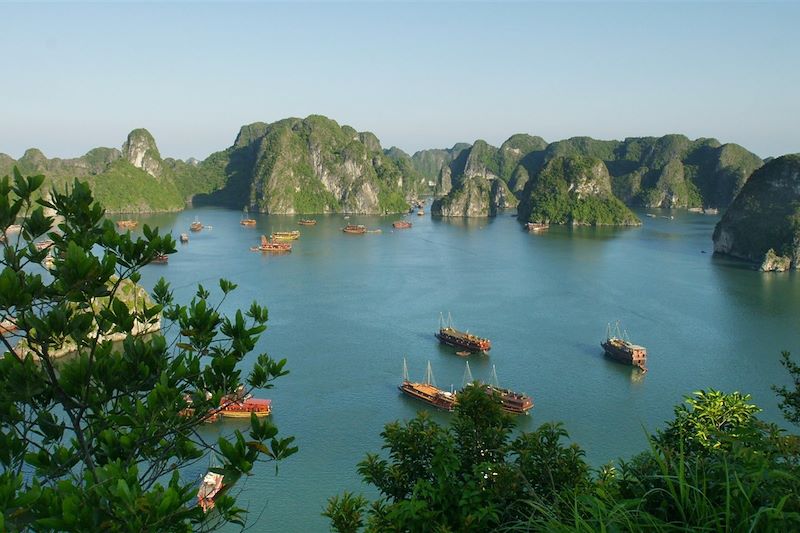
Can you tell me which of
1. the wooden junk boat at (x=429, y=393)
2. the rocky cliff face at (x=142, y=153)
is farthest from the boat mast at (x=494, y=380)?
the rocky cliff face at (x=142, y=153)

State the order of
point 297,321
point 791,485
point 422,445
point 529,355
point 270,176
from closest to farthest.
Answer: point 791,485 < point 422,445 < point 529,355 < point 297,321 < point 270,176

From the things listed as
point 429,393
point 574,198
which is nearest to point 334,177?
point 574,198

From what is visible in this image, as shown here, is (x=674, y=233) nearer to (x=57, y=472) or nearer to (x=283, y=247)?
(x=283, y=247)

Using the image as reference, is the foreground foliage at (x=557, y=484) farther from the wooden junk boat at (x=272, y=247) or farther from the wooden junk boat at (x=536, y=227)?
the wooden junk boat at (x=536, y=227)

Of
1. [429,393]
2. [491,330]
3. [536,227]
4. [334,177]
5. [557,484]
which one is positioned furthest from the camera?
Answer: [334,177]

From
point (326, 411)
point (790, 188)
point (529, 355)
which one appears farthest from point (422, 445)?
point (790, 188)

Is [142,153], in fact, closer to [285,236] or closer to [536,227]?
[285,236]
